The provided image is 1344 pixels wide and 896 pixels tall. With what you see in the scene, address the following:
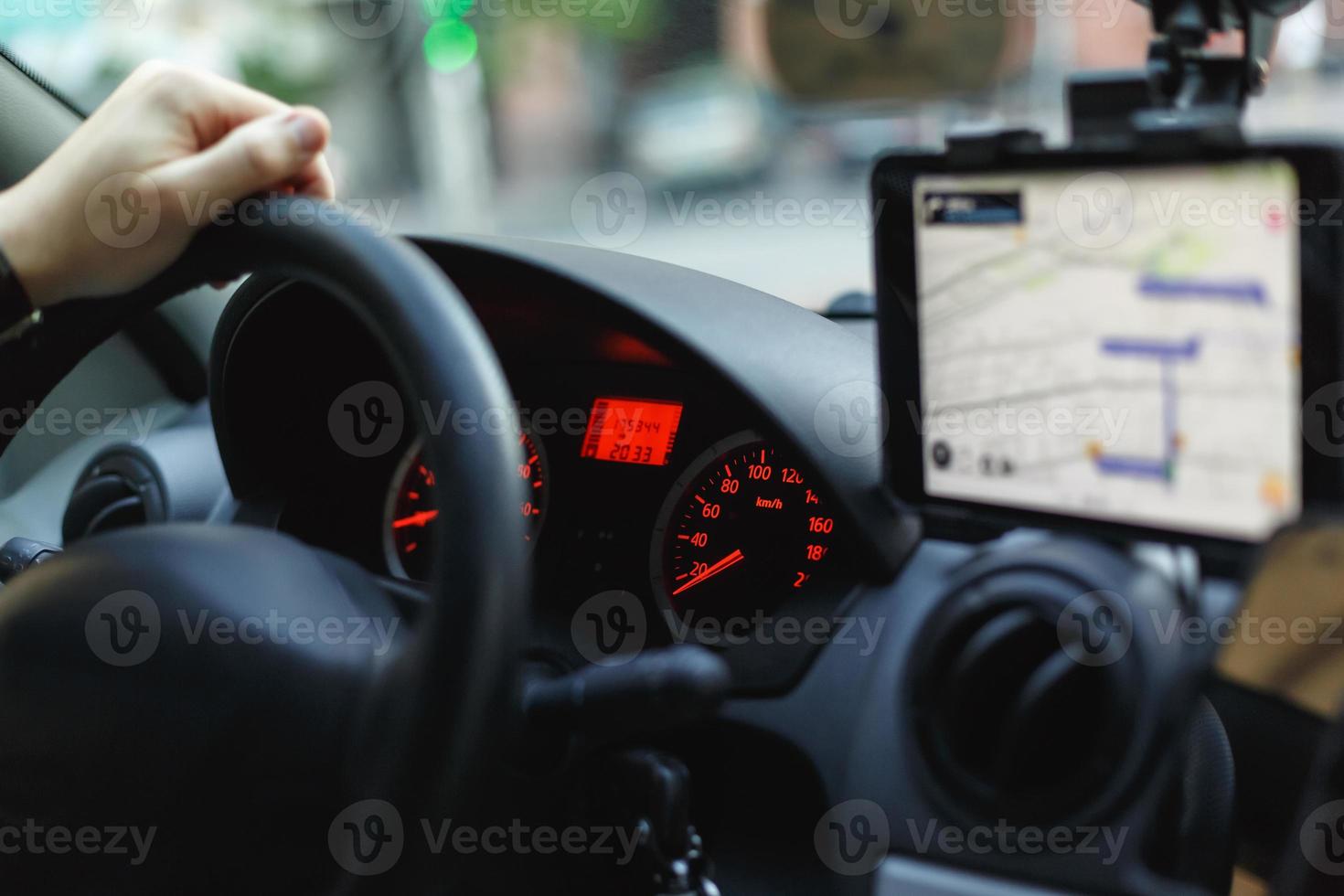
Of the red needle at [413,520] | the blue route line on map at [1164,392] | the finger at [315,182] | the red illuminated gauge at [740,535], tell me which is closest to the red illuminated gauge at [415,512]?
the red needle at [413,520]

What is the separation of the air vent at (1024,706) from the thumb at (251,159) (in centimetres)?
63

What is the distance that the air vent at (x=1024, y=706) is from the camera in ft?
3.47

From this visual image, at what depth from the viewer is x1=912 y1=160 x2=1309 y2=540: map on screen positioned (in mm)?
944

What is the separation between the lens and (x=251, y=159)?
101 cm

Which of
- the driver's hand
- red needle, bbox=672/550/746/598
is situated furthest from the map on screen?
the driver's hand

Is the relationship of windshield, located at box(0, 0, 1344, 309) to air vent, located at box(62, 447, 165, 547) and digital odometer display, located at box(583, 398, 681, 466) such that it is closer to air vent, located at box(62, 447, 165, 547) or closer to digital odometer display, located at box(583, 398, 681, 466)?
digital odometer display, located at box(583, 398, 681, 466)

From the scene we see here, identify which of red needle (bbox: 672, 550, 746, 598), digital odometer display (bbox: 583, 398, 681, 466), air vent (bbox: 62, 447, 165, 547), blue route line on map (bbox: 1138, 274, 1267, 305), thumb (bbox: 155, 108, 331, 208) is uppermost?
thumb (bbox: 155, 108, 331, 208)

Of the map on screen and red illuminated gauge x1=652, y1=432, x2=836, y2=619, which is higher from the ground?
the map on screen

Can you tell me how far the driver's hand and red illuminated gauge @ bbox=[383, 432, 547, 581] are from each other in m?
0.65

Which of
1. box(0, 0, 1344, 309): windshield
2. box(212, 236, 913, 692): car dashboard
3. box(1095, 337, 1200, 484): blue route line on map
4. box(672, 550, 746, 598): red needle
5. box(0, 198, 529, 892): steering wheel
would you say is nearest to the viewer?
box(0, 198, 529, 892): steering wheel

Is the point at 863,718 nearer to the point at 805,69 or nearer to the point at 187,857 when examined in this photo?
the point at 187,857

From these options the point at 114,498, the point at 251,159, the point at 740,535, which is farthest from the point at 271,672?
the point at 114,498

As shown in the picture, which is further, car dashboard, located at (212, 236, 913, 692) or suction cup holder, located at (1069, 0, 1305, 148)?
car dashboard, located at (212, 236, 913, 692)

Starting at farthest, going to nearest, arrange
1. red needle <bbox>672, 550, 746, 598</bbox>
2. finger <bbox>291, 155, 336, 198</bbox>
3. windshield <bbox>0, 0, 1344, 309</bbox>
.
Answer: windshield <bbox>0, 0, 1344, 309</bbox> → red needle <bbox>672, 550, 746, 598</bbox> → finger <bbox>291, 155, 336, 198</bbox>
